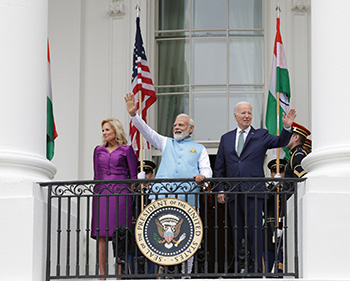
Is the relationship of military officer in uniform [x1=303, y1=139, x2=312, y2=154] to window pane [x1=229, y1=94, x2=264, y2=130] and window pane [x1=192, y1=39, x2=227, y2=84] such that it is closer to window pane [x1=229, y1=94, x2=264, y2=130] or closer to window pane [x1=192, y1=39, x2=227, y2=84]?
window pane [x1=229, y1=94, x2=264, y2=130]

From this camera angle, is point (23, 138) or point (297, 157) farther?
point (297, 157)

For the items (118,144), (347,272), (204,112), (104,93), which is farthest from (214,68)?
(347,272)

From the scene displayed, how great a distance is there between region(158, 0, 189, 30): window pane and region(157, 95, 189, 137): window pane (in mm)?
1063

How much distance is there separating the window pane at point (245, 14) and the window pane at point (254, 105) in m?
1.05

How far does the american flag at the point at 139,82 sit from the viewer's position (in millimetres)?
13570

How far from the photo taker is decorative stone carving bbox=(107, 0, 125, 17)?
15355 millimetres

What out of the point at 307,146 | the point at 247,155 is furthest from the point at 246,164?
the point at 307,146

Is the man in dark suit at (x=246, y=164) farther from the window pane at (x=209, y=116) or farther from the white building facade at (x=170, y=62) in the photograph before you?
the window pane at (x=209, y=116)

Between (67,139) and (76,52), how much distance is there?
1293mm

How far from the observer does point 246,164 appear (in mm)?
11297

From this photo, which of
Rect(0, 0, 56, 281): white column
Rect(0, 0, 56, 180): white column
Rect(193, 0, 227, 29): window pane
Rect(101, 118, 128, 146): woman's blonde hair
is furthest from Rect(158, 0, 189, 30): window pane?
Rect(0, 0, 56, 180): white column

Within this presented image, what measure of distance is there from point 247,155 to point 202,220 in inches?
37.6

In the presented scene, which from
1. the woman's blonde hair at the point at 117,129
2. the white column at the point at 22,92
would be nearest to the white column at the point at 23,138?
the white column at the point at 22,92

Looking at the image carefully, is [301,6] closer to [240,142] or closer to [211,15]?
[211,15]
